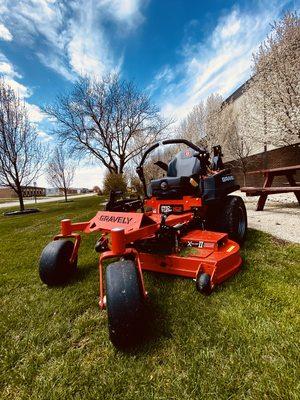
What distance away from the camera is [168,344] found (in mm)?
1689

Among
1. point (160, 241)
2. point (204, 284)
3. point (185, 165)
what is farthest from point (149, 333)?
point (185, 165)

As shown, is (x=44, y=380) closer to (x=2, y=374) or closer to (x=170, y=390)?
(x=2, y=374)

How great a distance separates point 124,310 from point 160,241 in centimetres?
140

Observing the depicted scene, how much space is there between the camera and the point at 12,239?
5.89m

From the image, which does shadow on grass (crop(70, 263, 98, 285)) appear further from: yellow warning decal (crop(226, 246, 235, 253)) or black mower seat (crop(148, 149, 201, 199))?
yellow warning decal (crop(226, 246, 235, 253))

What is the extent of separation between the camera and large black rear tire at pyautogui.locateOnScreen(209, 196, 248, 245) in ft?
11.4

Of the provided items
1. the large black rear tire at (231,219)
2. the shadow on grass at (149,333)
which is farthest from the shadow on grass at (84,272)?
the large black rear tire at (231,219)

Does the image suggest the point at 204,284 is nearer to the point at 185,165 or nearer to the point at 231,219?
the point at 231,219

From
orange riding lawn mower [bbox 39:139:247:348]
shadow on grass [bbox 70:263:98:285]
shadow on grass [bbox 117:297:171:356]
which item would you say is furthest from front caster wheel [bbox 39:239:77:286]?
shadow on grass [bbox 117:297:171:356]

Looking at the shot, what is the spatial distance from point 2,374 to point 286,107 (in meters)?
14.9

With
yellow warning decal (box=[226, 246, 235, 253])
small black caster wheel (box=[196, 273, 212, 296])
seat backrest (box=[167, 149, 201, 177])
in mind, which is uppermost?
seat backrest (box=[167, 149, 201, 177])

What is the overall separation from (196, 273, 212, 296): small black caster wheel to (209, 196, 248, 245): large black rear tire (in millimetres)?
1431

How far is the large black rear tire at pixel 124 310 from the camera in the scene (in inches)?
62.6

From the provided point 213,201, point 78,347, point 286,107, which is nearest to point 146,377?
point 78,347
